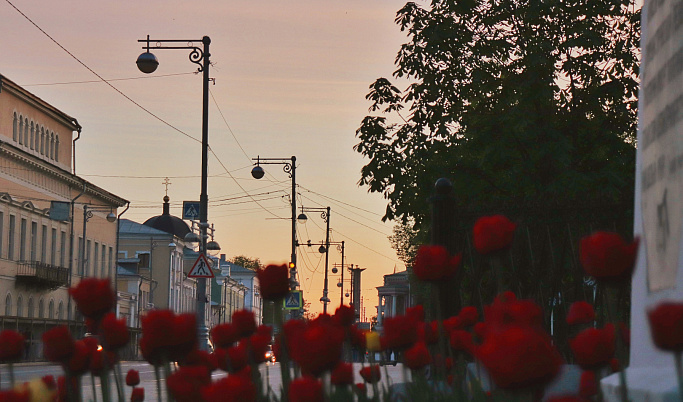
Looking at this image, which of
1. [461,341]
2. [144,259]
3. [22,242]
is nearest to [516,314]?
[461,341]

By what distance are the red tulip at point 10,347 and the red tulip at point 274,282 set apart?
2.54 ft

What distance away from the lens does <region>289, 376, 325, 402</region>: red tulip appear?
2.39 m

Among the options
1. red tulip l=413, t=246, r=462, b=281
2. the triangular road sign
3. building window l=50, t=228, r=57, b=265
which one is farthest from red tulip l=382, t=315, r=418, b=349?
building window l=50, t=228, r=57, b=265

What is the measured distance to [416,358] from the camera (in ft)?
14.1

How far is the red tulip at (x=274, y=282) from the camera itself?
3.43 meters

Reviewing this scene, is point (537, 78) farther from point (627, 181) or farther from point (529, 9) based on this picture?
point (627, 181)

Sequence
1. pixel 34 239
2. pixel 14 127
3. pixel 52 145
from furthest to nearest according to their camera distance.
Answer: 1. pixel 52 145
2. pixel 34 239
3. pixel 14 127

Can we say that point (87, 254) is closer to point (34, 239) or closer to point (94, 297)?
point (34, 239)

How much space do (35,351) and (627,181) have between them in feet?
142

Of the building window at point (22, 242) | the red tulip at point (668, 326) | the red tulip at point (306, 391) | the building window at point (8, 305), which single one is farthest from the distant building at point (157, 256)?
the red tulip at point (668, 326)

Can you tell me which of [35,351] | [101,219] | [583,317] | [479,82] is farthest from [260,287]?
[101,219]

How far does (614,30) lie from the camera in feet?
68.6

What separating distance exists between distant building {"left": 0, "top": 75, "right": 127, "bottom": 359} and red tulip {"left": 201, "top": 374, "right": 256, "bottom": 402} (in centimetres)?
5235

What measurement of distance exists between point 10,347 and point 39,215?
62.6 m
